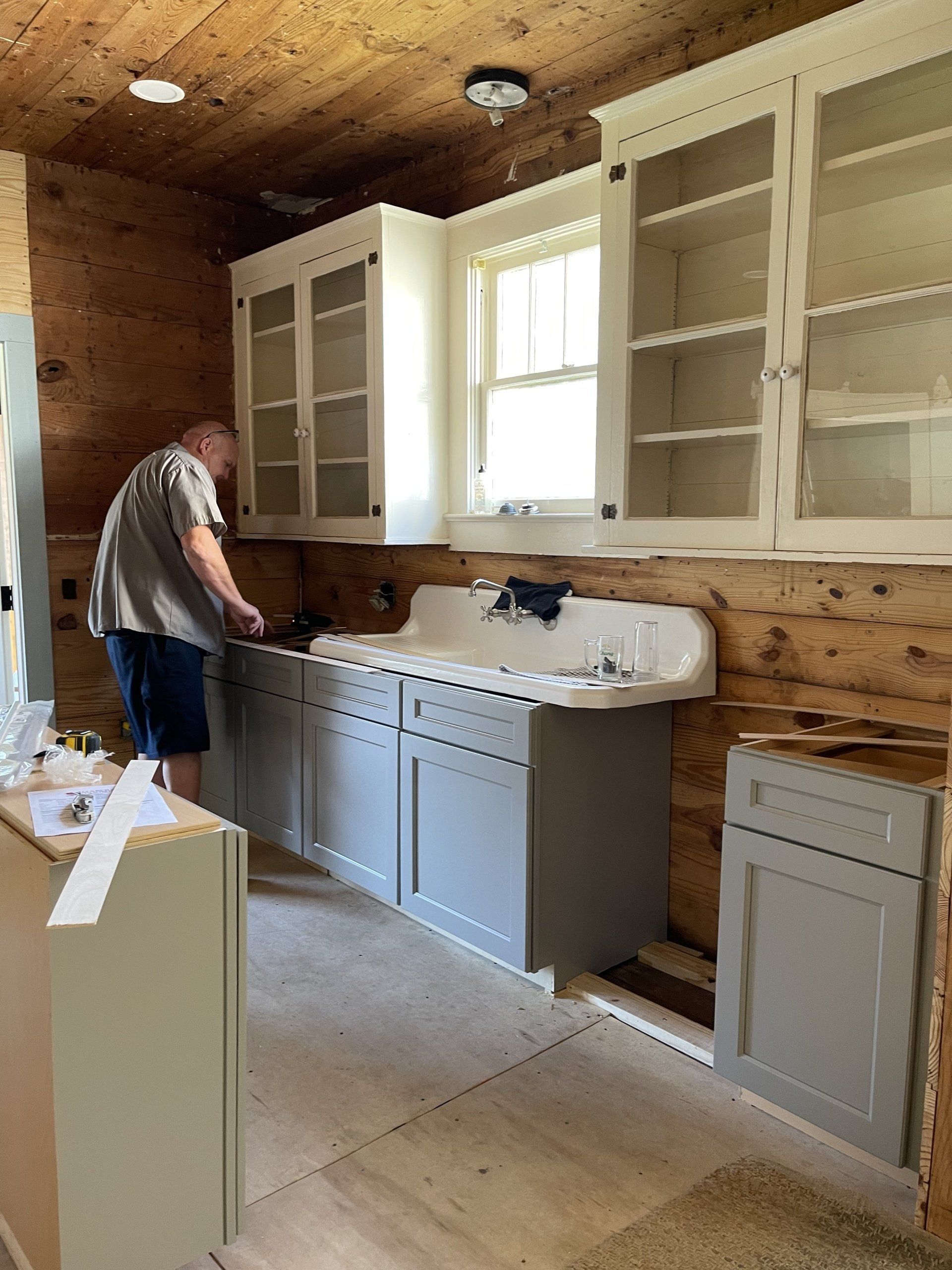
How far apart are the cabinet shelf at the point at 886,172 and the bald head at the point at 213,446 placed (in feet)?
→ 7.70

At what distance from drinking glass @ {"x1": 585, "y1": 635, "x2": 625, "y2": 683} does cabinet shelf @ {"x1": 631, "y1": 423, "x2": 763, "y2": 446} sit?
57 cm

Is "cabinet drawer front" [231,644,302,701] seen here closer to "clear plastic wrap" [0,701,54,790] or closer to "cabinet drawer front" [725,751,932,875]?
"clear plastic wrap" [0,701,54,790]

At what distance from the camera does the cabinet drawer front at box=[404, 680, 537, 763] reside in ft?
8.55

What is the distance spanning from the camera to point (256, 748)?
376cm

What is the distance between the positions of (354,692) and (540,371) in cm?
126

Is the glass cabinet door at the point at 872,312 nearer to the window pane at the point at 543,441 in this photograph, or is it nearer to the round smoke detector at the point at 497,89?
the window pane at the point at 543,441

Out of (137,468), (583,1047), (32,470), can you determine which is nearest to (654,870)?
(583,1047)

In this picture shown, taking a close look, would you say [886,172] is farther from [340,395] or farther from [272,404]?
[272,404]

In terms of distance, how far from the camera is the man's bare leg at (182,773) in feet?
11.3

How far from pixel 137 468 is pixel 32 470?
0.65 meters

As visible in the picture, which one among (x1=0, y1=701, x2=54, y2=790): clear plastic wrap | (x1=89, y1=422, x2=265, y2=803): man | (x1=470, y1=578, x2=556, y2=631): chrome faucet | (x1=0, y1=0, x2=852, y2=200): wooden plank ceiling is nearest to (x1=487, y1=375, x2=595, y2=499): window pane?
(x1=470, y1=578, x2=556, y2=631): chrome faucet

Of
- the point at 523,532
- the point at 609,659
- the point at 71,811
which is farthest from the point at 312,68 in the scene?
the point at 71,811

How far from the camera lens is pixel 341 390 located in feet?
12.0

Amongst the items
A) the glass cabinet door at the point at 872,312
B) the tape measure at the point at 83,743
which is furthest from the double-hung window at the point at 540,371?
the tape measure at the point at 83,743
